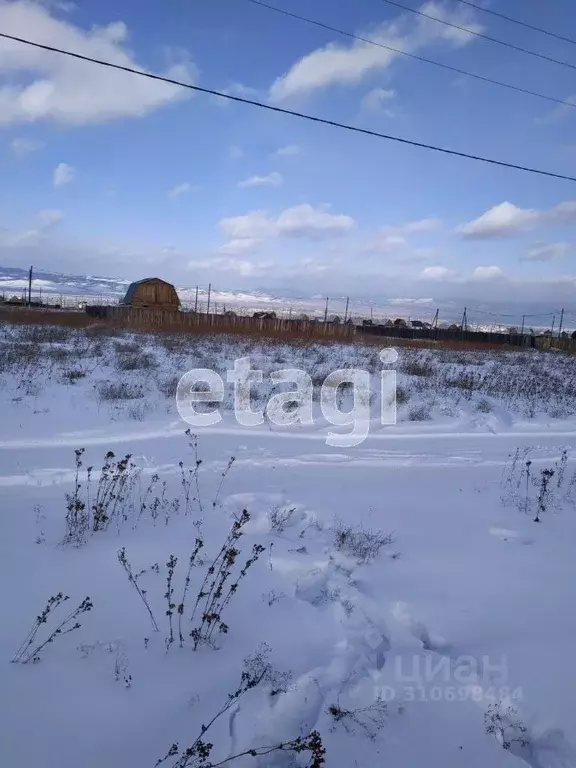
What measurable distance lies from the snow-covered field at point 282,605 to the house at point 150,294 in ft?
113

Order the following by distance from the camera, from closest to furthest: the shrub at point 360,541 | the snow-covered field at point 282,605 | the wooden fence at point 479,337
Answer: the snow-covered field at point 282,605 → the shrub at point 360,541 → the wooden fence at point 479,337

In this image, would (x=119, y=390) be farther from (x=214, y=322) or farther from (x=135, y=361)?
(x=214, y=322)

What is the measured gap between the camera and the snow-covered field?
193cm

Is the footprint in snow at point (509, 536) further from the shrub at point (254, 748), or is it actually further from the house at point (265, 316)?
the house at point (265, 316)

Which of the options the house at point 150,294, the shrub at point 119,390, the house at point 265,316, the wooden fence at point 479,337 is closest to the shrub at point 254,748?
the shrub at point 119,390

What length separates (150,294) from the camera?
128 ft

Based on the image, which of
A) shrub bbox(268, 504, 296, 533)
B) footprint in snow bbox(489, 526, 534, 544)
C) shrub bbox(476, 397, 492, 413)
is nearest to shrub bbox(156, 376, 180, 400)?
shrub bbox(268, 504, 296, 533)

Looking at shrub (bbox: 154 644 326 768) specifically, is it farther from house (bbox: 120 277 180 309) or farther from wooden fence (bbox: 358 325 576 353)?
house (bbox: 120 277 180 309)

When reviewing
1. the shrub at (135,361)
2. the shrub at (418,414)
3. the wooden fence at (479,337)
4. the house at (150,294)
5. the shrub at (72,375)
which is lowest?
the shrub at (418,414)

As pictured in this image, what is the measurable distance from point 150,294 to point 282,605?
3931 cm

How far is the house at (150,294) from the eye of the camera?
38.7 m

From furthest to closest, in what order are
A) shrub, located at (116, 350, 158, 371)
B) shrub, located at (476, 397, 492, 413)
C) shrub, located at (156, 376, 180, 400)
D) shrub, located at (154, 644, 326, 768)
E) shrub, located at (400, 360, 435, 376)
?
shrub, located at (400, 360, 435, 376)
shrub, located at (116, 350, 158, 371)
shrub, located at (476, 397, 492, 413)
shrub, located at (156, 376, 180, 400)
shrub, located at (154, 644, 326, 768)

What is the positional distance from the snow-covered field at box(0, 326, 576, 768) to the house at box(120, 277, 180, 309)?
1351 inches

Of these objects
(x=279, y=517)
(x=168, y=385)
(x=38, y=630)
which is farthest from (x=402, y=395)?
(x=38, y=630)
